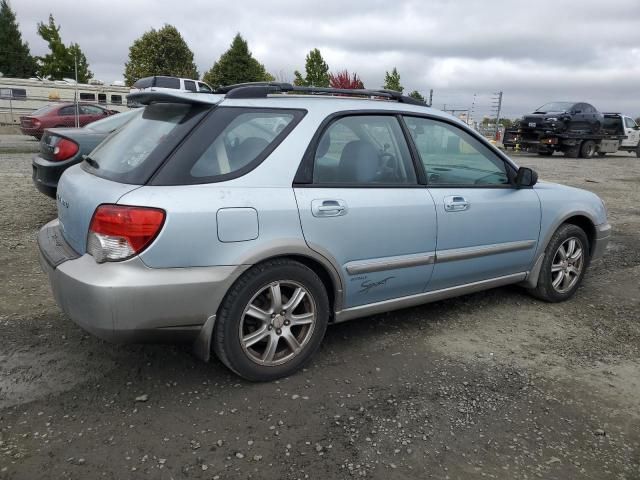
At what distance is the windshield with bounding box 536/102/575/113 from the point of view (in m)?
20.9

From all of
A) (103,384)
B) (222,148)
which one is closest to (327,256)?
(222,148)

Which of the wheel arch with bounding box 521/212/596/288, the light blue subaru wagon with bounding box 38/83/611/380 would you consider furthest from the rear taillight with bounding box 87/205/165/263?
the wheel arch with bounding box 521/212/596/288

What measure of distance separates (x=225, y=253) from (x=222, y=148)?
0.57 m

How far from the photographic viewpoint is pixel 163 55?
3772 centimetres

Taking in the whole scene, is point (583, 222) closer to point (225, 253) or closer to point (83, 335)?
point (225, 253)

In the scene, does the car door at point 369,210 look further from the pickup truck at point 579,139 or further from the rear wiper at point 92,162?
the pickup truck at point 579,139

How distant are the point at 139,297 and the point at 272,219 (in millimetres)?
767

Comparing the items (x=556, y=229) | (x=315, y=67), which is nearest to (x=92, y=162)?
(x=556, y=229)

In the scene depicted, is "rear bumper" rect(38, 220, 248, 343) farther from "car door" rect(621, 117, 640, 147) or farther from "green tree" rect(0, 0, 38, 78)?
"green tree" rect(0, 0, 38, 78)

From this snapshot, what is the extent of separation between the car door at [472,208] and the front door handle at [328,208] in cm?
75

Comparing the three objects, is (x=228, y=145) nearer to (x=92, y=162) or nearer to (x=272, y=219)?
(x=272, y=219)

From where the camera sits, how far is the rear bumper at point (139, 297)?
99.3 inches

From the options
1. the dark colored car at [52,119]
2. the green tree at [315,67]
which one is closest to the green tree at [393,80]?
the green tree at [315,67]

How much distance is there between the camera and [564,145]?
2097cm
